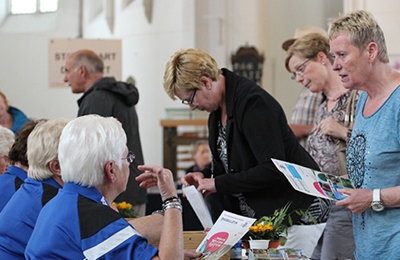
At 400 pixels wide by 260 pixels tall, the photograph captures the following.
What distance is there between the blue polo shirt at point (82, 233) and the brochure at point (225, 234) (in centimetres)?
32

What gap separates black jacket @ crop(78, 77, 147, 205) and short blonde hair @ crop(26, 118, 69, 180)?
6.09ft

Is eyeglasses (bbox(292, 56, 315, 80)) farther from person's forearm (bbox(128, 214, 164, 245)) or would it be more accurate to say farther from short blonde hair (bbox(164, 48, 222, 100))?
person's forearm (bbox(128, 214, 164, 245))

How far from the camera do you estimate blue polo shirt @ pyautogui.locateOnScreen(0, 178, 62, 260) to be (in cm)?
241

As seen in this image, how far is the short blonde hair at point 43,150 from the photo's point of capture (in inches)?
101

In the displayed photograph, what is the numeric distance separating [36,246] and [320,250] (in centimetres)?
181

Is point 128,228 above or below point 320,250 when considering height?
above

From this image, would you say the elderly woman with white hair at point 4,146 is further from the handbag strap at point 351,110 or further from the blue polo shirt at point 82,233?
the handbag strap at point 351,110

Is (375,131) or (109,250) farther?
(375,131)

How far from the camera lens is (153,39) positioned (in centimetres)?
1035

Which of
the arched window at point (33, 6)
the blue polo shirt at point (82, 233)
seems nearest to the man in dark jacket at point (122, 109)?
the blue polo shirt at point (82, 233)

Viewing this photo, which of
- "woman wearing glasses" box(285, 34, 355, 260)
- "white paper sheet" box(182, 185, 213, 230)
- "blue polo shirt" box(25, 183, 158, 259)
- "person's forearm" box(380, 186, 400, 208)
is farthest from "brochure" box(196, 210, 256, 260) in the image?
"woman wearing glasses" box(285, 34, 355, 260)

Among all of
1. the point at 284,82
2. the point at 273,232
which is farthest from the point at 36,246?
the point at 284,82

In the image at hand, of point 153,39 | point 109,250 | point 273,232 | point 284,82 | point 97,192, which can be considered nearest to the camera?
point 109,250

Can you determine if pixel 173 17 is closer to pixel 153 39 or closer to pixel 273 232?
pixel 153 39
